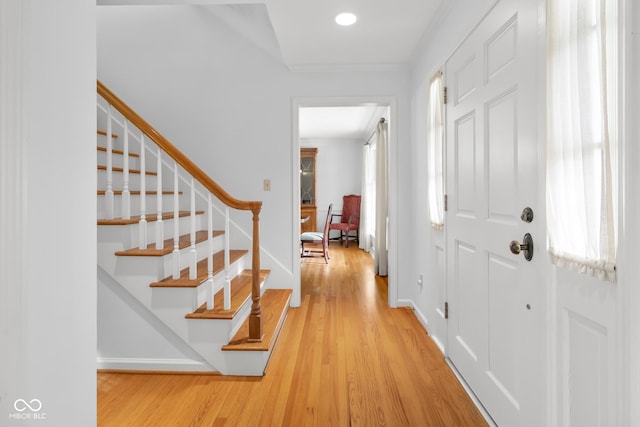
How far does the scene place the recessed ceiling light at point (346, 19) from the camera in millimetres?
2660

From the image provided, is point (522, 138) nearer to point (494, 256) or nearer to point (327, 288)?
point (494, 256)

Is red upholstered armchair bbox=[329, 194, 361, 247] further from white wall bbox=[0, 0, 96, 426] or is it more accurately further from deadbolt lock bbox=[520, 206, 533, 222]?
white wall bbox=[0, 0, 96, 426]

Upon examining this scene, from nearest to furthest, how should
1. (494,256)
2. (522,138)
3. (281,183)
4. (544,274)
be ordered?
(544,274) → (522,138) → (494,256) → (281,183)

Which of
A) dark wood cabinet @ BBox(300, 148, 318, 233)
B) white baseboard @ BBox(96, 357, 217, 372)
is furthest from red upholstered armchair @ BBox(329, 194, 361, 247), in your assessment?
white baseboard @ BBox(96, 357, 217, 372)

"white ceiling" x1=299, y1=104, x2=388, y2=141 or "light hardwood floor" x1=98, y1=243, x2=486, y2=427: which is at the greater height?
"white ceiling" x1=299, y1=104, x2=388, y2=141

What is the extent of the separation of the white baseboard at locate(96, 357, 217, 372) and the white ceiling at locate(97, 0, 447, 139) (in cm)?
244

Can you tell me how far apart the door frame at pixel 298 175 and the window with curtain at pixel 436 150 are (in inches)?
30.0

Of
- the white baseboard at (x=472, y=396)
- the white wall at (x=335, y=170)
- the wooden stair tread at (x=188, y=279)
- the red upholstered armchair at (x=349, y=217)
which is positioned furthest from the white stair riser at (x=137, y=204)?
the white wall at (x=335, y=170)

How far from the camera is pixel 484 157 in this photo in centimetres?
189

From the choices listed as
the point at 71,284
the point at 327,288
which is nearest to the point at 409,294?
the point at 327,288

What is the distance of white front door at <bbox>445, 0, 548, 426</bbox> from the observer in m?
1.43

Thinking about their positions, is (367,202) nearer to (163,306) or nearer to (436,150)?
(436,150)

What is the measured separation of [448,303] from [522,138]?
1345 millimetres

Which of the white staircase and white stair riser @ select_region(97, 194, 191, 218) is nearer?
the white staircase
